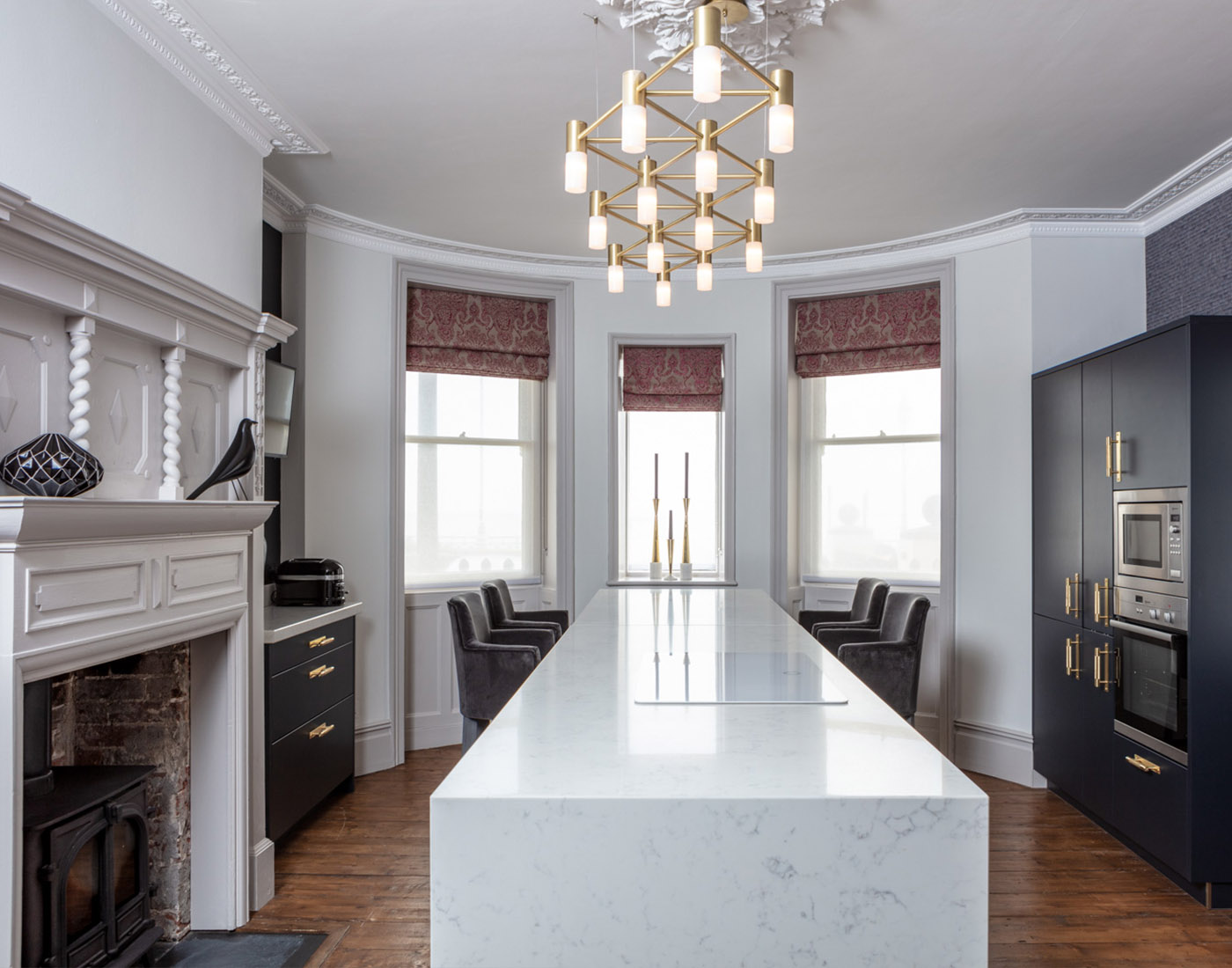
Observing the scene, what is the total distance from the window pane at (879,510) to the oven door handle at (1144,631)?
1390 mm

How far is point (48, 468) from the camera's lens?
6.65ft

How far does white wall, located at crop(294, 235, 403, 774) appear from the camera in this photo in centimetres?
449

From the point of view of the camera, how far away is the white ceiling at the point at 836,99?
270 centimetres

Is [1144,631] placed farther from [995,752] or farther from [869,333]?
[869,333]

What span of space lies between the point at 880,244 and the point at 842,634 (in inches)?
89.4

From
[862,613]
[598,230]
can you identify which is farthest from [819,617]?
[598,230]

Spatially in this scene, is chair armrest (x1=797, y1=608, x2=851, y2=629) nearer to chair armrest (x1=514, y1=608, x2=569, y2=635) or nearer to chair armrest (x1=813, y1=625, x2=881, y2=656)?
chair armrest (x1=813, y1=625, x2=881, y2=656)

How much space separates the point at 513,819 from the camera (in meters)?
1.30

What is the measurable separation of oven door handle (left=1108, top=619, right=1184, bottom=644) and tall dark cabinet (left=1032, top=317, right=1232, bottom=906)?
0.22 feet

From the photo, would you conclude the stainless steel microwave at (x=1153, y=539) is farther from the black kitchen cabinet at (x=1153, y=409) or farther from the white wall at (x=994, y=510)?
the white wall at (x=994, y=510)

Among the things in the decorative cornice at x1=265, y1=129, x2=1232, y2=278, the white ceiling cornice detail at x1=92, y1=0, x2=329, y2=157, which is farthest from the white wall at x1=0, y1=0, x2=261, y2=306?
the decorative cornice at x1=265, y1=129, x2=1232, y2=278

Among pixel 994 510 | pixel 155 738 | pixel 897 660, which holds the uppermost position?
pixel 994 510

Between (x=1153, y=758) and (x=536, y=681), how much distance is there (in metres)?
2.45

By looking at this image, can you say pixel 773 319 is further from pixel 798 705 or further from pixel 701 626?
pixel 798 705
